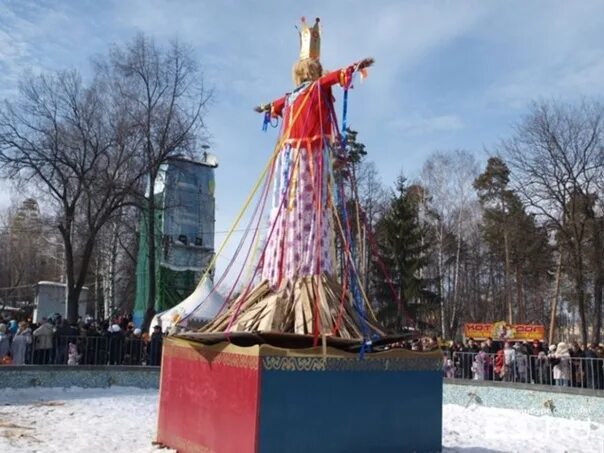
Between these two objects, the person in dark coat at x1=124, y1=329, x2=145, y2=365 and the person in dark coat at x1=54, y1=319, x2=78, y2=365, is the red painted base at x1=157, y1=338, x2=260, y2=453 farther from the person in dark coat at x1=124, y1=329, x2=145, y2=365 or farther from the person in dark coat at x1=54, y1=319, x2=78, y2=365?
the person in dark coat at x1=124, y1=329, x2=145, y2=365

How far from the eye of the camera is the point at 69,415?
1071cm

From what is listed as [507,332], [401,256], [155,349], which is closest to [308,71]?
[155,349]

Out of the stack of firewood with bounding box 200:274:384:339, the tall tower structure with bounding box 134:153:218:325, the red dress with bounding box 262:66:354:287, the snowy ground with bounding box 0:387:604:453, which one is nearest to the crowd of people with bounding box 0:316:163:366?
the snowy ground with bounding box 0:387:604:453

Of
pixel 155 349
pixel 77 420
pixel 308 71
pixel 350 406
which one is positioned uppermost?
pixel 308 71

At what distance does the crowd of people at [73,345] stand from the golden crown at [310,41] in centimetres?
959

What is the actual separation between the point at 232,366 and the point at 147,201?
14285mm

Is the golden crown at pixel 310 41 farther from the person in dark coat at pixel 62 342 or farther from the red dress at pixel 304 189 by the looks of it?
the person in dark coat at pixel 62 342

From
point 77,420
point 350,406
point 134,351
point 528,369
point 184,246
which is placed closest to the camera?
point 350,406

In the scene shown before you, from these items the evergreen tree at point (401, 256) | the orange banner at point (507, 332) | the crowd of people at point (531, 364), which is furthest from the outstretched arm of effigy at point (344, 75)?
the evergreen tree at point (401, 256)

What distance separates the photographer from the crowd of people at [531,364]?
→ 13727 millimetres

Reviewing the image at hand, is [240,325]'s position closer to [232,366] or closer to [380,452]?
[232,366]

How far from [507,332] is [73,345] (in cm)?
1621

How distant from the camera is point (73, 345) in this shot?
15062 millimetres

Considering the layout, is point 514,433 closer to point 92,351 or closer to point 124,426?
point 124,426
